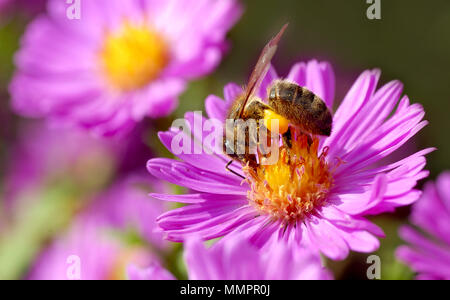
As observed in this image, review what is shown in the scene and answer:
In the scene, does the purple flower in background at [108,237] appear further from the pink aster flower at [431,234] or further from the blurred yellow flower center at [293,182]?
the pink aster flower at [431,234]

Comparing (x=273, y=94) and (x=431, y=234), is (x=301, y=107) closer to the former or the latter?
(x=273, y=94)

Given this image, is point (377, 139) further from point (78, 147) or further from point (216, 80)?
point (78, 147)

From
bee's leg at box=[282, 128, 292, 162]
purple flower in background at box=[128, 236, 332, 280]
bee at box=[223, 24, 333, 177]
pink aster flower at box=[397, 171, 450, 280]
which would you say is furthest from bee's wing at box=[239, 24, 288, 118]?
pink aster flower at box=[397, 171, 450, 280]

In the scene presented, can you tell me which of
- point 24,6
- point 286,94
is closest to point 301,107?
point 286,94

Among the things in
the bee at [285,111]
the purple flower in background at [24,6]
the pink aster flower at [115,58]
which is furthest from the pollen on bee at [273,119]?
the purple flower in background at [24,6]

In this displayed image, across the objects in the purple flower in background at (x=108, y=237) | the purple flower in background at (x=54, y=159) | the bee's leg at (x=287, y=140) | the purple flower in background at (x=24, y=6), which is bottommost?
the bee's leg at (x=287, y=140)
